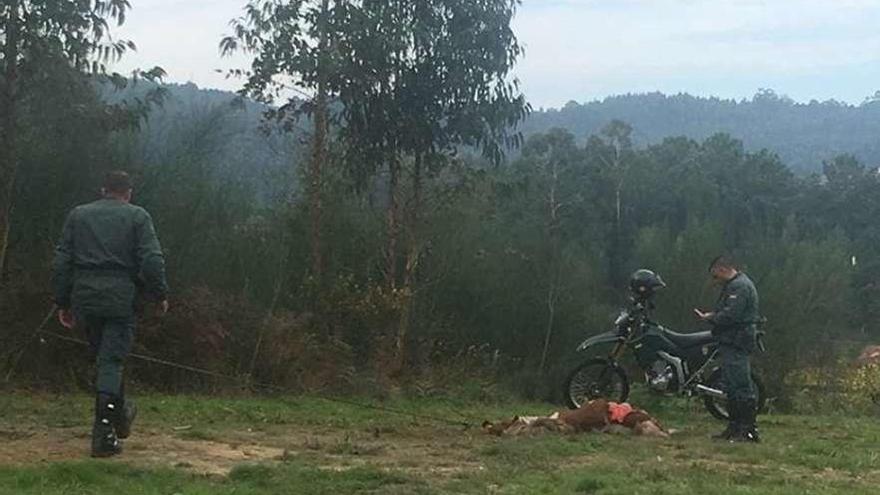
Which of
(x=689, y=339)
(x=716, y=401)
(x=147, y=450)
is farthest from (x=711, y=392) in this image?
(x=147, y=450)

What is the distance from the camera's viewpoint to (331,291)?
47.9 ft

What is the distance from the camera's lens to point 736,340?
960 cm

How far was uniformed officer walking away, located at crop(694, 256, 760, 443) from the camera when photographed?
937 cm

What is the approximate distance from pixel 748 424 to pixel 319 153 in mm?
6900

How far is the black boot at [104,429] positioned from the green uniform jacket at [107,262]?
51 centimetres

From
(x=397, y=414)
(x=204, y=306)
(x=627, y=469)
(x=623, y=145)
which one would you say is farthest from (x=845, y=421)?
(x=623, y=145)

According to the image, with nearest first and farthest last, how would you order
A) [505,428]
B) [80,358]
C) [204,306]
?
[505,428]
[80,358]
[204,306]

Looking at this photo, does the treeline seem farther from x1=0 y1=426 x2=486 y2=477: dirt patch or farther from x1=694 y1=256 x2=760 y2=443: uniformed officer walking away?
x1=694 y1=256 x2=760 y2=443: uniformed officer walking away

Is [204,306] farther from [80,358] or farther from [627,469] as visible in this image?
[627,469]

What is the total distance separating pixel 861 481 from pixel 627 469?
1.45m

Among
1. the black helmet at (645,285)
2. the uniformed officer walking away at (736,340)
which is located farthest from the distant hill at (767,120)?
the uniformed officer walking away at (736,340)

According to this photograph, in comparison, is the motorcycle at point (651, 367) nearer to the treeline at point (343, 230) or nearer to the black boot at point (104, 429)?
the treeline at point (343, 230)

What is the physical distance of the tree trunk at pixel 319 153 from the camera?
45.9 ft

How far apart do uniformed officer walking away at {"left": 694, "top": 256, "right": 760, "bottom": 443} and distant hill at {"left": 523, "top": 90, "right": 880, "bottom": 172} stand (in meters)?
68.9
